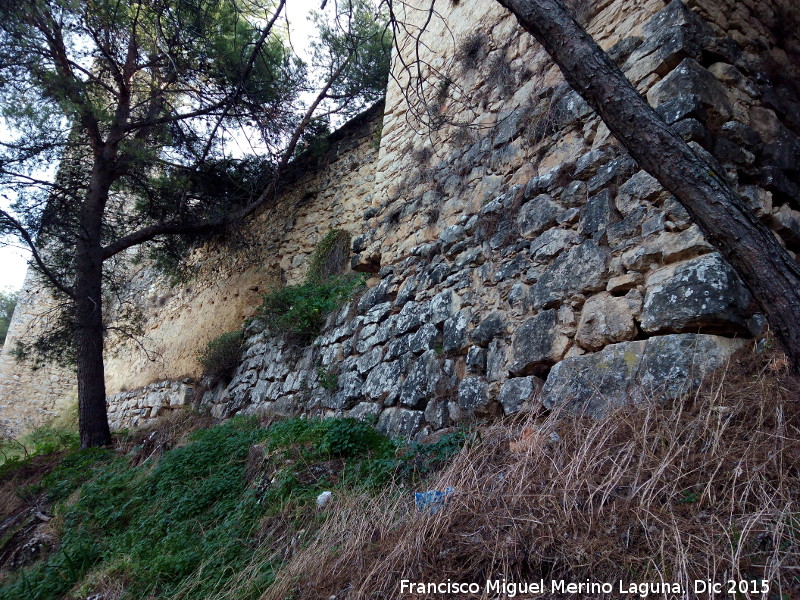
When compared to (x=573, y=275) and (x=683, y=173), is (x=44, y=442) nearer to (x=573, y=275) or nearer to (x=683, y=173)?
(x=573, y=275)

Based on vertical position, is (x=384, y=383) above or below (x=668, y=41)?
below

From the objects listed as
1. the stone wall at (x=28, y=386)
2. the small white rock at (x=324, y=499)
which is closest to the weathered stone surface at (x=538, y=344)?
the small white rock at (x=324, y=499)

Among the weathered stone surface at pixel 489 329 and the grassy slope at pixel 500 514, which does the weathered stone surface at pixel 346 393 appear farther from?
the weathered stone surface at pixel 489 329

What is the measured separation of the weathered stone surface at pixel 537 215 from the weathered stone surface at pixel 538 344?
66 cm

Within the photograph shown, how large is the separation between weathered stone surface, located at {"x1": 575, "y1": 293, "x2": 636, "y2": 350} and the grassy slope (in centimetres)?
49

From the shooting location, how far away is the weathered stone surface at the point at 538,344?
10.9 ft

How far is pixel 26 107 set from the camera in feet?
23.5

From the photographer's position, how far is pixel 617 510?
82.4 inches

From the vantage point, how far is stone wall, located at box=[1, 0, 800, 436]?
114 inches

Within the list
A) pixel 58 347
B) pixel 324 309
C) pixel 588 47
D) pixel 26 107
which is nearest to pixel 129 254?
pixel 58 347

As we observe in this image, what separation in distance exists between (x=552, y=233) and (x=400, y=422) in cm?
181

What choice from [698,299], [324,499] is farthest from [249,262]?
[698,299]

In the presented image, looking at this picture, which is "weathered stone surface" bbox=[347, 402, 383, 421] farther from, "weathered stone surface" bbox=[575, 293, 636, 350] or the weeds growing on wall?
"weathered stone surface" bbox=[575, 293, 636, 350]

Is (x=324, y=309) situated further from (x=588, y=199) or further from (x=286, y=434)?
(x=588, y=199)
